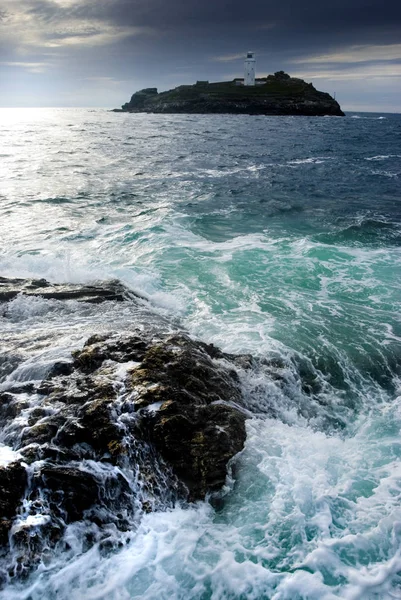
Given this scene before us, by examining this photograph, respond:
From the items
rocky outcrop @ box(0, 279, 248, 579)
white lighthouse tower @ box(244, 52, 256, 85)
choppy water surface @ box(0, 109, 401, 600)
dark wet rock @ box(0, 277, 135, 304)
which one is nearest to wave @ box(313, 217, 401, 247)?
choppy water surface @ box(0, 109, 401, 600)

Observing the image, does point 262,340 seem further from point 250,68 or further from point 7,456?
point 250,68

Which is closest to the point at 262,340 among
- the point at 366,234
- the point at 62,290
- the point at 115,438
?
the point at 115,438

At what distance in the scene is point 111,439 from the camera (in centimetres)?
614

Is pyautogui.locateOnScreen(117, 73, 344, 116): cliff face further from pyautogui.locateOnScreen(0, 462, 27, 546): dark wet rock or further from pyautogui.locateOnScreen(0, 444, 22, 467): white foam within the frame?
pyautogui.locateOnScreen(0, 462, 27, 546): dark wet rock

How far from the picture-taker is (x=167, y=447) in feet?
20.7

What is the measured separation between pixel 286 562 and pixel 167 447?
7.34 ft

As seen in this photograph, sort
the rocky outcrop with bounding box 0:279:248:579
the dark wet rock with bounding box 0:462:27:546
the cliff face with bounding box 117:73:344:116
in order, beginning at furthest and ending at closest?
the cliff face with bounding box 117:73:344:116, the rocky outcrop with bounding box 0:279:248:579, the dark wet rock with bounding box 0:462:27:546

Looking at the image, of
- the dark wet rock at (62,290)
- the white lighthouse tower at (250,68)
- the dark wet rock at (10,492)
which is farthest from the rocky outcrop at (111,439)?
the white lighthouse tower at (250,68)

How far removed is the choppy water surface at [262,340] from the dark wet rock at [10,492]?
0.39 metres

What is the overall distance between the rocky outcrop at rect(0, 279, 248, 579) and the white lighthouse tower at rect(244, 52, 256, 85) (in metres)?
193

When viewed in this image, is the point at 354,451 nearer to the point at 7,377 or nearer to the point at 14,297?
the point at 7,377

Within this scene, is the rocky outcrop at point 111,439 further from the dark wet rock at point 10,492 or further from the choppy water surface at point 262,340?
the choppy water surface at point 262,340

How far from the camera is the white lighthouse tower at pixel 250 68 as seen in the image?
172750 mm

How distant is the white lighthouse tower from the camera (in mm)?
172750
